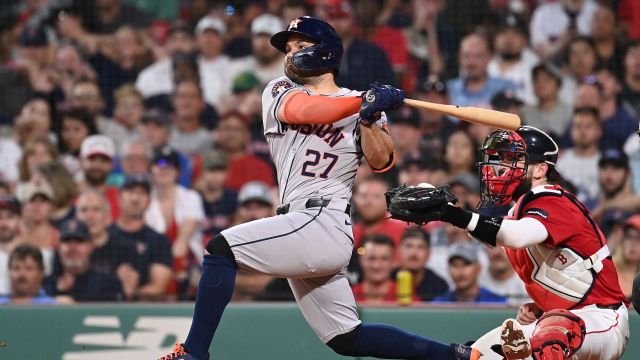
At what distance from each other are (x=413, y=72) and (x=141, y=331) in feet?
12.1

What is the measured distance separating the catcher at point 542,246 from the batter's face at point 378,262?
1.99 meters

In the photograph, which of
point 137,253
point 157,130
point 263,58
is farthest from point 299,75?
point 263,58

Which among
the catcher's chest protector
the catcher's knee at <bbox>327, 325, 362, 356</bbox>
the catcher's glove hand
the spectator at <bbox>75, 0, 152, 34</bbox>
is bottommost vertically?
the catcher's knee at <bbox>327, 325, 362, 356</bbox>

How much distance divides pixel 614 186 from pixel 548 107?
976 millimetres

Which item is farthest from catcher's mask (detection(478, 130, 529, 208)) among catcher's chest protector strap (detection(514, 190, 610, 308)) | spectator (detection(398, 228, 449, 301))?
spectator (detection(398, 228, 449, 301))

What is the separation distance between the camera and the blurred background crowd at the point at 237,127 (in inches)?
250

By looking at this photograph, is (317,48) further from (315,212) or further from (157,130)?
(157,130)

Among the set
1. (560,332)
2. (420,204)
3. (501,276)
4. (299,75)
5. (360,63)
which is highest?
(299,75)

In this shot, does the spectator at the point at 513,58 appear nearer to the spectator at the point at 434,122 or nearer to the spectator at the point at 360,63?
the spectator at the point at 434,122

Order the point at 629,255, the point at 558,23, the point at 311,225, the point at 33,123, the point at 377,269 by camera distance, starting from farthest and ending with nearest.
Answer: the point at 558,23 < the point at 33,123 < the point at 377,269 < the point at 629,255 < the point at 311,225

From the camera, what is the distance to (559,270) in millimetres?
3883

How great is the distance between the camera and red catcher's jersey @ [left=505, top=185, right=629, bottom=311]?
12.5ft

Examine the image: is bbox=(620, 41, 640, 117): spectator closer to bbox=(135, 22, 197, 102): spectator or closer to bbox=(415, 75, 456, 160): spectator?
bbox=(415, 75, 456, 160): spectator

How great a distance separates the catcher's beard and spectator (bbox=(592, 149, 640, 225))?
10.3ft
